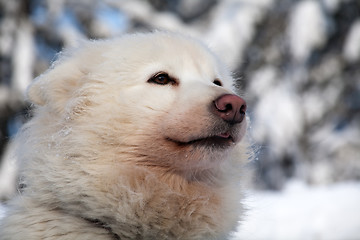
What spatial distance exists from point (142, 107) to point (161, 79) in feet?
0.83

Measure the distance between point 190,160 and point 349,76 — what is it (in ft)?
42.0

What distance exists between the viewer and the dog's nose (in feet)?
6.93

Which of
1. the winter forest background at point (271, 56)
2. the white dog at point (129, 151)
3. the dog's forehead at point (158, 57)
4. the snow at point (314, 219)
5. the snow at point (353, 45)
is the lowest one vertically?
the white dog at point (129, 151)

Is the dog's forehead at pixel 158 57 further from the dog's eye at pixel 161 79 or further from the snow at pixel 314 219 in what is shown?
the snow at pixel 314 219

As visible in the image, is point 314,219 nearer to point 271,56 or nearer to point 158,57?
point 158,57

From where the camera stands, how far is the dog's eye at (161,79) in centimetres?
244

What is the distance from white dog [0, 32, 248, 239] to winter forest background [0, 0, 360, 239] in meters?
6.00

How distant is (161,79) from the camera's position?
2443 millimetres

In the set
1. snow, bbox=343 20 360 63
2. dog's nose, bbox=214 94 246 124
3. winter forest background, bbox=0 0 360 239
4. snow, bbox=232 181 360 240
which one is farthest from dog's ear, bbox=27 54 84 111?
snow, bbox=343 20 360 63

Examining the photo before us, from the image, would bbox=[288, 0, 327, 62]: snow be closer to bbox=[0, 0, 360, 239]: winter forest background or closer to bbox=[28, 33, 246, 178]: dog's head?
bbox=[0, 0, 360, 239]: winter forest background

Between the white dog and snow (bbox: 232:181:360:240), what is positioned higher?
snow (bbox: 232:181:360:240)

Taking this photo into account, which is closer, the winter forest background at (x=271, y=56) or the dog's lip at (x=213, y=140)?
the dog's lip at (x=213, y=140)

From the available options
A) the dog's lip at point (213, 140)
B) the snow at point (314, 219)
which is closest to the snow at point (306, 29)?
the snow at point (314, 219)

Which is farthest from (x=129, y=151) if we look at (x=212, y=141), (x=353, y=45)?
(x=353, y=45)
